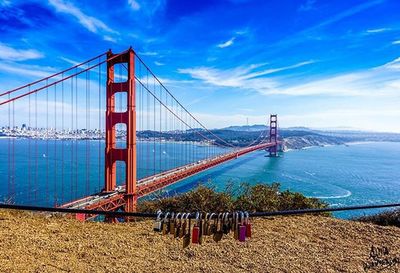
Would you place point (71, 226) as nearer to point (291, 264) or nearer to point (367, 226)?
point (291, 264)

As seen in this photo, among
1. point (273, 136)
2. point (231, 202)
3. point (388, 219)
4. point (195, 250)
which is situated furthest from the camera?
point (273, 136)

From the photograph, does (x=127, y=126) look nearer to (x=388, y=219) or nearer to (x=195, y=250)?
(x=388, y=219)

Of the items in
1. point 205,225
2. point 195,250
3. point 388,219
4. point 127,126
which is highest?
point 127,126

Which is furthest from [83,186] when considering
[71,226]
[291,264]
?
[291,264]

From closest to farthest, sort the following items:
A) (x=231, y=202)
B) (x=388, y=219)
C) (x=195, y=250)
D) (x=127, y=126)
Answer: (x=195, y=250) < (x=388, y=219) < (x=231, y=202) < (x=127, y=126)

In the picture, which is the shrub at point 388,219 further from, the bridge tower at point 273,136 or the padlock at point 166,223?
the bridge tower at point 273,136

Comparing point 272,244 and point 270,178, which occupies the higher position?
point 272,244

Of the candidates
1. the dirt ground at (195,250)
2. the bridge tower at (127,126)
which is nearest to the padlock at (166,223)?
the dirt ground at (195,250)

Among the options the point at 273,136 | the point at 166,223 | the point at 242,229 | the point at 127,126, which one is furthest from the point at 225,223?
the point at 273,136
